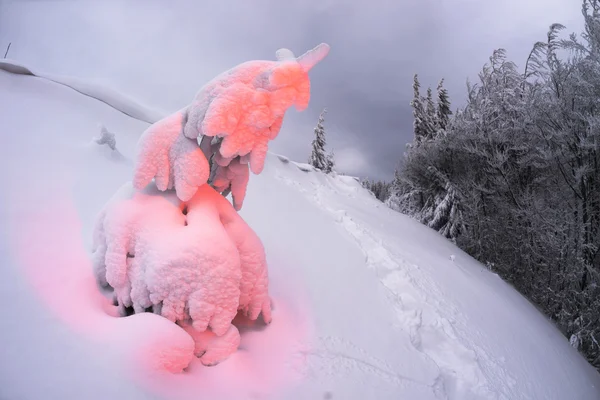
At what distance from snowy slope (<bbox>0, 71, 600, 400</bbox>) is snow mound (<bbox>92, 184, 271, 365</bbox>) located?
207 mm

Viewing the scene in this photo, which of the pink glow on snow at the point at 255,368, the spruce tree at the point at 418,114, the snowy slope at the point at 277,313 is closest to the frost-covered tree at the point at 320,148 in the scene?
the spruce tree at the point at 418,114

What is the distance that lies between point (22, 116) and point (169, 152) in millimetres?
4593

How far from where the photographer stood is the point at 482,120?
1017cm

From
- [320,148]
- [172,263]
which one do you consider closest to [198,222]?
[172,263]

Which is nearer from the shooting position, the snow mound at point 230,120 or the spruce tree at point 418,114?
the snow mound at point 230,120

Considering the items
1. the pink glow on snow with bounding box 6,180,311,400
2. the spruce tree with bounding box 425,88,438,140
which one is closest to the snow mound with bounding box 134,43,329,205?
the pink glow on snow with bounding box 6,180,311,400

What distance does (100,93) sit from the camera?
814 cm

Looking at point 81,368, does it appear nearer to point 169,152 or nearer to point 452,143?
point 169,152

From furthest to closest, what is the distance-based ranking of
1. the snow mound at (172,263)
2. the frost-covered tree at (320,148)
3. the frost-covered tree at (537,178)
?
the frost-covered tree at (320,148) → the frost-covered tree at (537,178) → the snow mound at (172,263)

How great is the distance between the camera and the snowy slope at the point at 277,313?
179cm

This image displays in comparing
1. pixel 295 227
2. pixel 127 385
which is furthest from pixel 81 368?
pixel 295 227

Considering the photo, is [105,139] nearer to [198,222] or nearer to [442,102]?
[198,222]

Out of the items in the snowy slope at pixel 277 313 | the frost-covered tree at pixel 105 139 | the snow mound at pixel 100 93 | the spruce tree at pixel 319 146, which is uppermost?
the spruce tree at pixel 319 146

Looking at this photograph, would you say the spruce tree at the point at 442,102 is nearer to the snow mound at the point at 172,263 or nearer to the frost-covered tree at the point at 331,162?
the frost-covered tree at the point at 331,162
